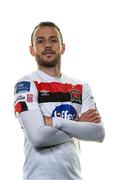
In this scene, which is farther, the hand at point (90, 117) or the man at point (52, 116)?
the hand at point (90, 117)

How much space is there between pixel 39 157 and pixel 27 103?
28 centimetres

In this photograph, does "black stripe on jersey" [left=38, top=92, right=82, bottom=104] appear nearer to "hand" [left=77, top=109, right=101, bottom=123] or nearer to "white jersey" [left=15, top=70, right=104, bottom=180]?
"white jersey" [left=15, top=70, right=104, bottom=180]

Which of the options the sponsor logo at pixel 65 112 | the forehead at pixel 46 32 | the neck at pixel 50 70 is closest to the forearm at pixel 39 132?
the sponsor logo at pixel 65 112

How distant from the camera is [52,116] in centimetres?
203

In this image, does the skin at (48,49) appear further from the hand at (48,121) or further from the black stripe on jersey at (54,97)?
the hand at (48,121)

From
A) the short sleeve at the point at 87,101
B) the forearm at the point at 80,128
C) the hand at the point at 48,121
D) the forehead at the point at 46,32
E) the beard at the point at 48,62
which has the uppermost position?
the forehead at the point at 46,32

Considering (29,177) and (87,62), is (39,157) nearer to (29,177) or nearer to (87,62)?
(29,177)

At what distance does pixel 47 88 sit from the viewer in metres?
2.12

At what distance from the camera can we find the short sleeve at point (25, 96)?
79.0 inches

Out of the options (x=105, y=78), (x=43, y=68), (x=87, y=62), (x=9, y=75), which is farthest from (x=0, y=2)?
(x=43, y=68)

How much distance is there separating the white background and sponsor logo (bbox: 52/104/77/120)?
1.01 m

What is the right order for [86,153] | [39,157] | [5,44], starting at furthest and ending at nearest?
[5,44], [86,153], [39,157]

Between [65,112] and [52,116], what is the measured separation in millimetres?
79

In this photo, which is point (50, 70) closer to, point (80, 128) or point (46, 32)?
point (46, 32)
